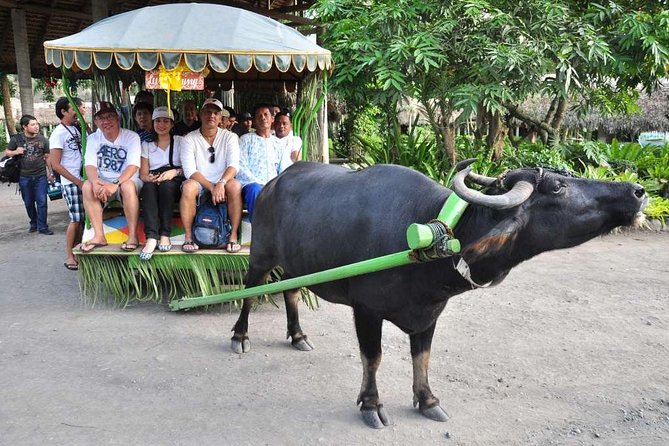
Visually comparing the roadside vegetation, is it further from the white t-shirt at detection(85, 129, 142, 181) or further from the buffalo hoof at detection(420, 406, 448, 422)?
the buffalo hoof at detection(420, 406, 448, 422)

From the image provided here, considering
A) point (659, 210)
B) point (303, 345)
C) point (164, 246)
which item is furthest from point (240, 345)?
point (659, 210)

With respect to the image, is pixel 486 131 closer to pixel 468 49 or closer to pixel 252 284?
pixel 468 49

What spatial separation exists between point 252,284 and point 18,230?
5958 millimetres

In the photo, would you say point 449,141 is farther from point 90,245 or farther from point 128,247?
point 90,245

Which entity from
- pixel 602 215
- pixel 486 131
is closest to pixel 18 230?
pixel 486 131

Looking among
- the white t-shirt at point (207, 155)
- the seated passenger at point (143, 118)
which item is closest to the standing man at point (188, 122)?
the seated passenger at point (143, 118)

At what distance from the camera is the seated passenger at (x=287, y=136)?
5.33 m

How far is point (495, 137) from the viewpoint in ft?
31.2

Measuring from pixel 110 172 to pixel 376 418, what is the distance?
128 inches

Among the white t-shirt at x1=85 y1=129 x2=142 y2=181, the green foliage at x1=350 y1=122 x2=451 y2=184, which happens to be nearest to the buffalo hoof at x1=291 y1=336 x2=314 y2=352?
the white t-shirt at x1=85 y1=129 x2=142 y2=181

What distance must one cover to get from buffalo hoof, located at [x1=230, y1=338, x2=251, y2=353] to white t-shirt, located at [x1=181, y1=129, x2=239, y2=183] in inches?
58.8

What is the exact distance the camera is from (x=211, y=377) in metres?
3.84

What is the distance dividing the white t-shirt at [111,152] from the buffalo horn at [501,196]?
344cm

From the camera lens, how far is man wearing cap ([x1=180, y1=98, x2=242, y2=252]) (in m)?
4.88
